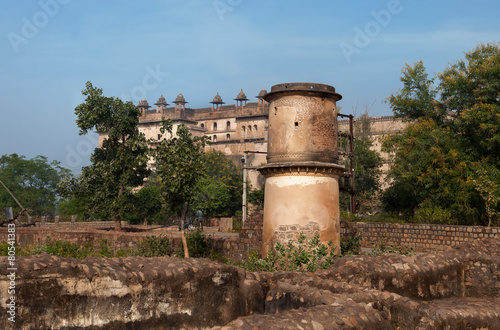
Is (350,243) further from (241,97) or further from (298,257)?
(241,97)

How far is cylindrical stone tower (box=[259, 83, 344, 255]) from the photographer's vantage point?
11.1m

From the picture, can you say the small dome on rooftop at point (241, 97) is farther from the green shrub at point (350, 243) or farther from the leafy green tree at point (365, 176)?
the green shrub at point (350, 243)

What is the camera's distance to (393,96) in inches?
1162

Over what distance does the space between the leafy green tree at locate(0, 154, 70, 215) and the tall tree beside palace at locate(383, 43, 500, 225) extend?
4006 centimetres

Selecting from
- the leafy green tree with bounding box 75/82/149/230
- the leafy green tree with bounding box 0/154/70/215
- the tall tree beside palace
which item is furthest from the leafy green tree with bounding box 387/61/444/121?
the leafy green tree with bounding box 0/154/70/215

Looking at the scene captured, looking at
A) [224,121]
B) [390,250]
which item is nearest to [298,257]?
[390,250]

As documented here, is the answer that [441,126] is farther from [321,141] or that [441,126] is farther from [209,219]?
[209,219]

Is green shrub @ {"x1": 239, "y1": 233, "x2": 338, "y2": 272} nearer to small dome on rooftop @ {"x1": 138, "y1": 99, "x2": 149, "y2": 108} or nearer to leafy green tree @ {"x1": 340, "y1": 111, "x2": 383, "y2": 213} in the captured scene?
leafy green tree @ {"x1": 340, "y1": 111, "x2": 383, "y2": 213}

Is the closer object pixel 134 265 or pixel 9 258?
pixel 9 258

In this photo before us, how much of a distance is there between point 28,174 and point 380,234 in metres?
49.3

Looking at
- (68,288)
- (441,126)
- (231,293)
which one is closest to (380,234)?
(441,126)

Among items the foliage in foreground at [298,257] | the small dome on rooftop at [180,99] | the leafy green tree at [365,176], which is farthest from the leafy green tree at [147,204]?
the small dome on rooftop at [180,99]

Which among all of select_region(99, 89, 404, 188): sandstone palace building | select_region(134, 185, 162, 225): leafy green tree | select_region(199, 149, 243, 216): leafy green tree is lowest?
select_region(134, 185, 162, 225): leafy green tree

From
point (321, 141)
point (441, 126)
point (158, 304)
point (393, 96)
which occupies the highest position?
point (393, 96)
